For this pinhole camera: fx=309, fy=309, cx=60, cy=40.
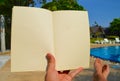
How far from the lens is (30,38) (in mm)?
1982

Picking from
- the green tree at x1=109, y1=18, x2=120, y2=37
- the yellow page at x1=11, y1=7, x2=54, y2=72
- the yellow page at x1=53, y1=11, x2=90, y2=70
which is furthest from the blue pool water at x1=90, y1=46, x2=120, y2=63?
the green tree at x1=109, y1=18, x2=120, y2=37

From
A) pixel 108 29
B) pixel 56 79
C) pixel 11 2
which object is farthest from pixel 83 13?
pixel 108 29

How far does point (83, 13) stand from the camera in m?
2.13

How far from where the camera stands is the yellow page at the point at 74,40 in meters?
2.11

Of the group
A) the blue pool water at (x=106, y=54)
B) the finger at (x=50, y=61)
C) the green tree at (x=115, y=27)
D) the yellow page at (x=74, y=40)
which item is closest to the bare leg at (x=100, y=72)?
the yellow page at (x=74, y=40)

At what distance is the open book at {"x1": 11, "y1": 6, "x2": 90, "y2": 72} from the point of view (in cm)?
197

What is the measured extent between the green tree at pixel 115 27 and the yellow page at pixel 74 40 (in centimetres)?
5942

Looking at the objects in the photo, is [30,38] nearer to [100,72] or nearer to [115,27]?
[100,72]

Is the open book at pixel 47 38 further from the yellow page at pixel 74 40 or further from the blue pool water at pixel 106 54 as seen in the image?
the blue pool water at pixel 106 54

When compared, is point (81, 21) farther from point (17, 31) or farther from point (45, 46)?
point (17, 31)

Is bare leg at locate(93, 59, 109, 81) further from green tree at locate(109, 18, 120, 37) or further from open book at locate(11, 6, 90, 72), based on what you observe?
green tree at locate(109, 18, 120, 37)

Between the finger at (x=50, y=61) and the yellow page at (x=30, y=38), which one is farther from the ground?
the yellow page at (x=30, y=38)

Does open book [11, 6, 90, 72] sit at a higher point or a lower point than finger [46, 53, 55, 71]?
higher

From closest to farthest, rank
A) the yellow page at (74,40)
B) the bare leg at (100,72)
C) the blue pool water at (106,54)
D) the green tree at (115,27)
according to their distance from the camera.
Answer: the bare leg at (100,72)
the yellow page at (74,40)
the blue pool water at (106,54)
the green tree at (115,27)
